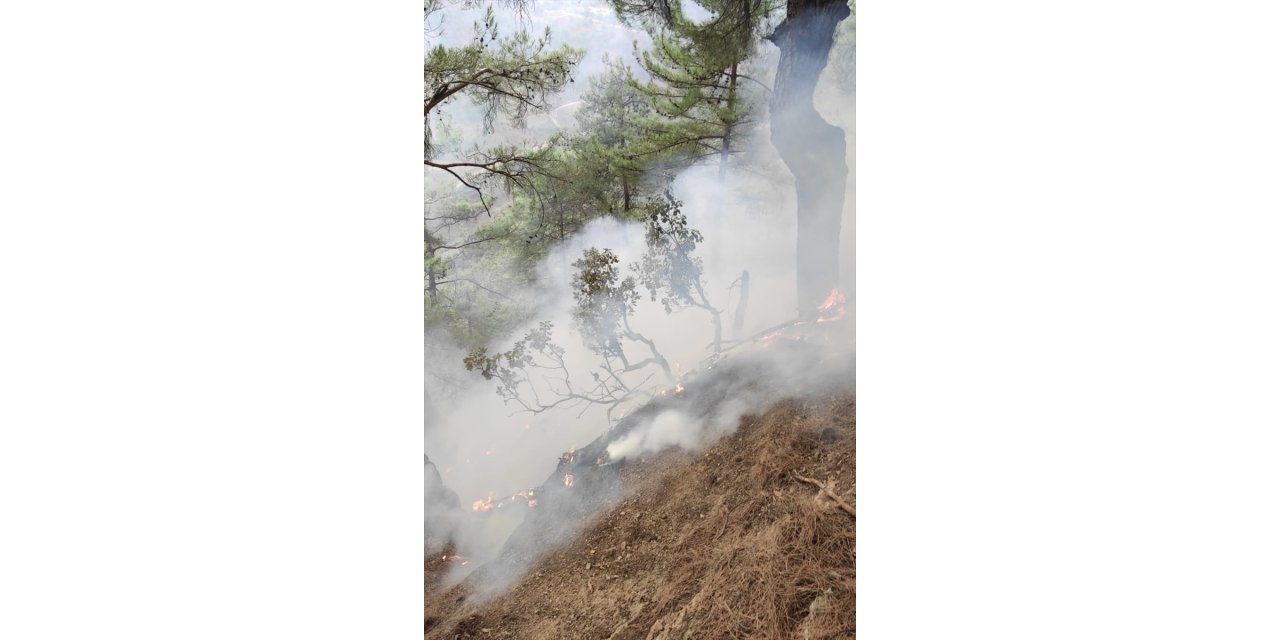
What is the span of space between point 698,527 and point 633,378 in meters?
0.57

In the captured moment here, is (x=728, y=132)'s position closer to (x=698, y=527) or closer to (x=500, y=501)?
(x=698, y=527)

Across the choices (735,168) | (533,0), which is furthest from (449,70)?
(735,168)

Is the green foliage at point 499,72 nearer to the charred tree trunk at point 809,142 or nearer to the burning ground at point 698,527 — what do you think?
the charred tree trunk at point 809,142

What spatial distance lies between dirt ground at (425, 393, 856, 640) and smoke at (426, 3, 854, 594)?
0.07 metres

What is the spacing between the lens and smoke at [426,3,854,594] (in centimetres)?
262

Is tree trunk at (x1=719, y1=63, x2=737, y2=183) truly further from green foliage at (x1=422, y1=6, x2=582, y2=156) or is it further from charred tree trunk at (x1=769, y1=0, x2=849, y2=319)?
green foliage at (x1=422, y1=6, x2=582, y2=156)

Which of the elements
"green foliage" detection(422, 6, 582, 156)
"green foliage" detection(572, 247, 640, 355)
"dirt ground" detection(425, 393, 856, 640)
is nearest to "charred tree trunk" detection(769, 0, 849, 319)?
"dirt ground" detection(425, 393, 856, 640)

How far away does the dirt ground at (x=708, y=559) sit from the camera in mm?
2568

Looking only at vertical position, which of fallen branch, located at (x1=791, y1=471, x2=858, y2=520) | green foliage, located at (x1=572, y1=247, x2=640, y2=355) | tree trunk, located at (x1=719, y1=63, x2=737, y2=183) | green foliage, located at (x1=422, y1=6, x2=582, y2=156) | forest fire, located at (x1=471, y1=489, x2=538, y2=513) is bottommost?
fallen branch, located at (x1=791, y1=471, x2=858, y2=520)

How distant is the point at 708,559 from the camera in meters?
2.59

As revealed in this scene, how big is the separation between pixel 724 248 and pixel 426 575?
1.58 meters

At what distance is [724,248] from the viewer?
2.68 meters

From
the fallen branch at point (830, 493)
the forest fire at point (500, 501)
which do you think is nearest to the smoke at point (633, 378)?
the forest fire at point (500, 501)

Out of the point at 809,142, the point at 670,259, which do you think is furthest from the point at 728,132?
the point at 670,259
